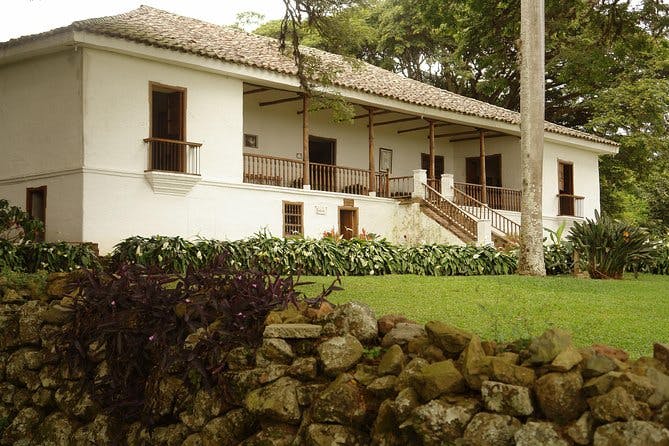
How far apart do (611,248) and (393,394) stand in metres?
12.5

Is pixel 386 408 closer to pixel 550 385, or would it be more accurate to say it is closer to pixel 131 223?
pixel 550 385

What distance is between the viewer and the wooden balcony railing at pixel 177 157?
17.5 meters

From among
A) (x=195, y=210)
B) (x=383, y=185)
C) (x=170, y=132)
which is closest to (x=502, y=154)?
(x=383, y=185)

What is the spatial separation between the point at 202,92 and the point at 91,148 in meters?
3.27

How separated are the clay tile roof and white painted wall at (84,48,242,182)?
67 cm

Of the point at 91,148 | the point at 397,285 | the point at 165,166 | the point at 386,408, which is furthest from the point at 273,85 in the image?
the point at 386,408

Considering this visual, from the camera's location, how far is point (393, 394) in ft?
15.6

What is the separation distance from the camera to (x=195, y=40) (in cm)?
1870

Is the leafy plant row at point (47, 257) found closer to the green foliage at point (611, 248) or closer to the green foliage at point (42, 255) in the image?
the green foliage at point (42, 255)

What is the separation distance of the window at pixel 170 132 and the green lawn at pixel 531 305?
21.4ft

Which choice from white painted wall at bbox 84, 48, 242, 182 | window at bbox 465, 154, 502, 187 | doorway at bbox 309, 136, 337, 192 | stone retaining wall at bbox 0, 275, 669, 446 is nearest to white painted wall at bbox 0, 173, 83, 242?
white painted wall at bbox 84, 48, 242, 182

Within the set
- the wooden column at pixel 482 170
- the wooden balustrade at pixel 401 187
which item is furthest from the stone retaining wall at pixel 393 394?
the wooden column at pixel 482 170

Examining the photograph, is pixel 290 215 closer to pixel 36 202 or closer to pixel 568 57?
pixel 36 202

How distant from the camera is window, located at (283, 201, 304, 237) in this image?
19859mm
